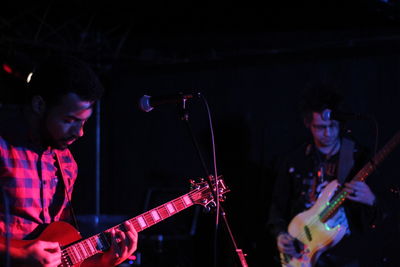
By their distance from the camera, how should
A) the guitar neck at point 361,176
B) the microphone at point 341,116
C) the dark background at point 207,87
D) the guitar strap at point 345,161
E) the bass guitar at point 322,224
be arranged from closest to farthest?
the microphone at point 341,116 < the guitar neck at point 361,176 < the bass guitar at point 322,224 < the guitar strap at point 345,161 < the dark background at point 207,87

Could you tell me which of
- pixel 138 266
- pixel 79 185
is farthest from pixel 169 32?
pixel 138 266

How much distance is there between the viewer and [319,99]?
5570mm

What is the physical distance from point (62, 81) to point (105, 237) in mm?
1141

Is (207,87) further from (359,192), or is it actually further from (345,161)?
(359,192)

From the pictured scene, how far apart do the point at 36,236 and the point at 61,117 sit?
78cm

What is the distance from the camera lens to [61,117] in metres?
3.30

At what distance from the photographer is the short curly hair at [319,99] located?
551cm

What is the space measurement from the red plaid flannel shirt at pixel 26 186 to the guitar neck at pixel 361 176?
8.76 feet

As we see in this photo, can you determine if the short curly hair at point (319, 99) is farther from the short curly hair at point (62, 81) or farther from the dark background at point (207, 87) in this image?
the short curly hair at point (62, 81)

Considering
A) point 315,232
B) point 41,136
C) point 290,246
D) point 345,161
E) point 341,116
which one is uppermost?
point 341,116

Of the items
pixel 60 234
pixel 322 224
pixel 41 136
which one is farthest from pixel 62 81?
pixel 322 224

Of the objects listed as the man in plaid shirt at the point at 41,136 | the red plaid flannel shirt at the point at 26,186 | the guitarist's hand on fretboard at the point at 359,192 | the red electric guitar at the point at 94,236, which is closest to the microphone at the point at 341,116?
the guitarist's hand on fretboard at the point at 359,192

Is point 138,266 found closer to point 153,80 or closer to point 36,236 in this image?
point 153,80

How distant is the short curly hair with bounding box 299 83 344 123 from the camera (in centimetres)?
551
